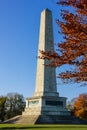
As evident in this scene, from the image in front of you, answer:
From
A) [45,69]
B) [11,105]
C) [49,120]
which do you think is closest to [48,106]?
[49,120]

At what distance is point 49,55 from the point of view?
13.2m

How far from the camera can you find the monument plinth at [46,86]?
52062 mm

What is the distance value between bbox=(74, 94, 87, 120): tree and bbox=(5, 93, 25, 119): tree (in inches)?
704

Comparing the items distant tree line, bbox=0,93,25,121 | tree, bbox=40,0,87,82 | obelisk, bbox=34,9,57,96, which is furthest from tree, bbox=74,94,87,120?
tree, bbox=40,0,87,82

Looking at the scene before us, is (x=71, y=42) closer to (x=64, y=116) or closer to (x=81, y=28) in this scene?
(x=81, y=28)

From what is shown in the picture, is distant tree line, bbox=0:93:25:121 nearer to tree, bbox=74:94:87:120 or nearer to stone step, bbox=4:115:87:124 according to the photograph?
tree, bbox=74:94:87:120

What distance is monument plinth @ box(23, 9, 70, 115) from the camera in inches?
2050

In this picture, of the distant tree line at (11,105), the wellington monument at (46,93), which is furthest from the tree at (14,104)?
the wellington monument at (46,93)

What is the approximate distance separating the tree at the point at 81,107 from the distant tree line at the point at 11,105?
16953 mm

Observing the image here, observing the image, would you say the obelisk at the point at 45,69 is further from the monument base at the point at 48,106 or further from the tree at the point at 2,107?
the tree at the point at 2,107

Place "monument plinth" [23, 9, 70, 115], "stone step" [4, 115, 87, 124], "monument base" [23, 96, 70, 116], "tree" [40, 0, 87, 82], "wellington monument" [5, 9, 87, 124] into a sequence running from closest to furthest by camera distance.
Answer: "tree" [40, 0, 87, 82]
"stone step" [4, 115, 87, 124]
"wellington monument" [5, 9, 87, 124]
"monument base" [23, 96, 70, 116]
"monument plinth" [23, 9, 70, 115]

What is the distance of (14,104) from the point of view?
89.6 meters

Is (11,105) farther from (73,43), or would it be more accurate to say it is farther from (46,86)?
(73,43)

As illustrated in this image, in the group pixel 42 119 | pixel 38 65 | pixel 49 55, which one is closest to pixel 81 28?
pixel 49 55
